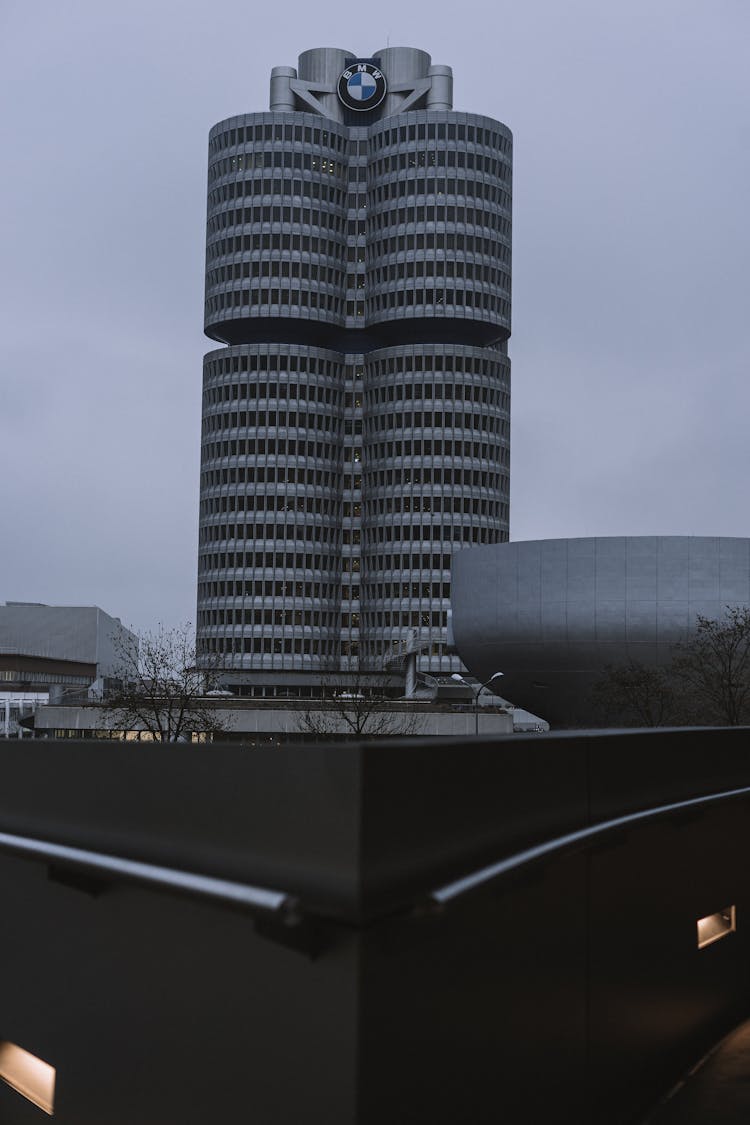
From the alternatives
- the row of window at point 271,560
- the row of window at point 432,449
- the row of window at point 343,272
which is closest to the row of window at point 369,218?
the row of window at point 343,272

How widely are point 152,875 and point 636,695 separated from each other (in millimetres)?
60903

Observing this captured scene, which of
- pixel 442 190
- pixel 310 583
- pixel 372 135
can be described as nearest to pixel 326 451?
pixel 310 583

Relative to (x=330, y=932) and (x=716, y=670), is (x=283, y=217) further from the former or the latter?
(x=330, y=932)

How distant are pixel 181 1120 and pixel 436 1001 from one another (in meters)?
1.61

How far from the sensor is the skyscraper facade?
145 metres

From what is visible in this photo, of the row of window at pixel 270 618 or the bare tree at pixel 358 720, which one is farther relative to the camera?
the row of window at pixel 270 618

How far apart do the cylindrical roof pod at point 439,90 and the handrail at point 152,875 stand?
536ft

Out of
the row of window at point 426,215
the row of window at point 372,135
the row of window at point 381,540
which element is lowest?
the row of window at point 381,540

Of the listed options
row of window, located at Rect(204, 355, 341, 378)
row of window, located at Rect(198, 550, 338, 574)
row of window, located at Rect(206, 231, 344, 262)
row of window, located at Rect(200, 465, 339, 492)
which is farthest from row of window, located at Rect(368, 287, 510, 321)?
row of window, located at Rect(198, 550, 338, 574)

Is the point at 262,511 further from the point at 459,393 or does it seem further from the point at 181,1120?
the point at 181,1120

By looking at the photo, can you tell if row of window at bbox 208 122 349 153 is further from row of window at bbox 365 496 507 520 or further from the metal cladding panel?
the metal cladding panel

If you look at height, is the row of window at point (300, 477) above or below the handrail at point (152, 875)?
above

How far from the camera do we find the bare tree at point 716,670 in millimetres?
59281

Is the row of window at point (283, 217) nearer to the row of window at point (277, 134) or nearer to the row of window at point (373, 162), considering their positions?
the row of window at point (373, 162)
